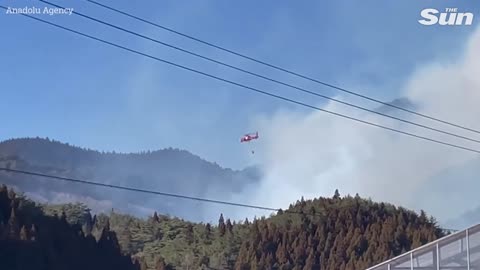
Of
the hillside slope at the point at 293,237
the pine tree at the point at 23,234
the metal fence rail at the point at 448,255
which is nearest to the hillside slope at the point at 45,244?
the pine tree at the point at 23,234

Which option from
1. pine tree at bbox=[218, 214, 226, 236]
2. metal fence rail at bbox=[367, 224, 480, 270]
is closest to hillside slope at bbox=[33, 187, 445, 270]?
pine tree at bbox=[218, 214, 226, 236]

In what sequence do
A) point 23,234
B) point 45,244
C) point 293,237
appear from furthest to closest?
point 293,237
point 45,244
point 23,234

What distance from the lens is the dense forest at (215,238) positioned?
5666cm

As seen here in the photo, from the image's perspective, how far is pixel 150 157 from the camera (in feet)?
361

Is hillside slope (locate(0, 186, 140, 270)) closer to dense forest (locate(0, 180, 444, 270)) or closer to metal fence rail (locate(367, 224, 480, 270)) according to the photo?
dense forest (locate(0, 180, 444, 270))

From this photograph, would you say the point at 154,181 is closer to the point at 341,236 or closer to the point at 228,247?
the point at 228,247

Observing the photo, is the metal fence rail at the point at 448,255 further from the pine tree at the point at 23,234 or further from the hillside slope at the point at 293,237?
the hillside slope at the point at 293,237

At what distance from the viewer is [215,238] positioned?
80938 mm

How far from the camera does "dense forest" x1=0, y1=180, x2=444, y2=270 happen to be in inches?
2231

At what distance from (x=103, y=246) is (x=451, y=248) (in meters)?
41.0

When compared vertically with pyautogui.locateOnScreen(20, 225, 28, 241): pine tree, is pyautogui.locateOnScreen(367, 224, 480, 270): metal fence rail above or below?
below

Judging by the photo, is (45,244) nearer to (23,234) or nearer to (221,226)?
Result: (23,234)

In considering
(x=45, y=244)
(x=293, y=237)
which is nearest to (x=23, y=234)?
(x=45, y=244)

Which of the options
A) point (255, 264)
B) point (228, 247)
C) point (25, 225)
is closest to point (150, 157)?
point (228, 247)
